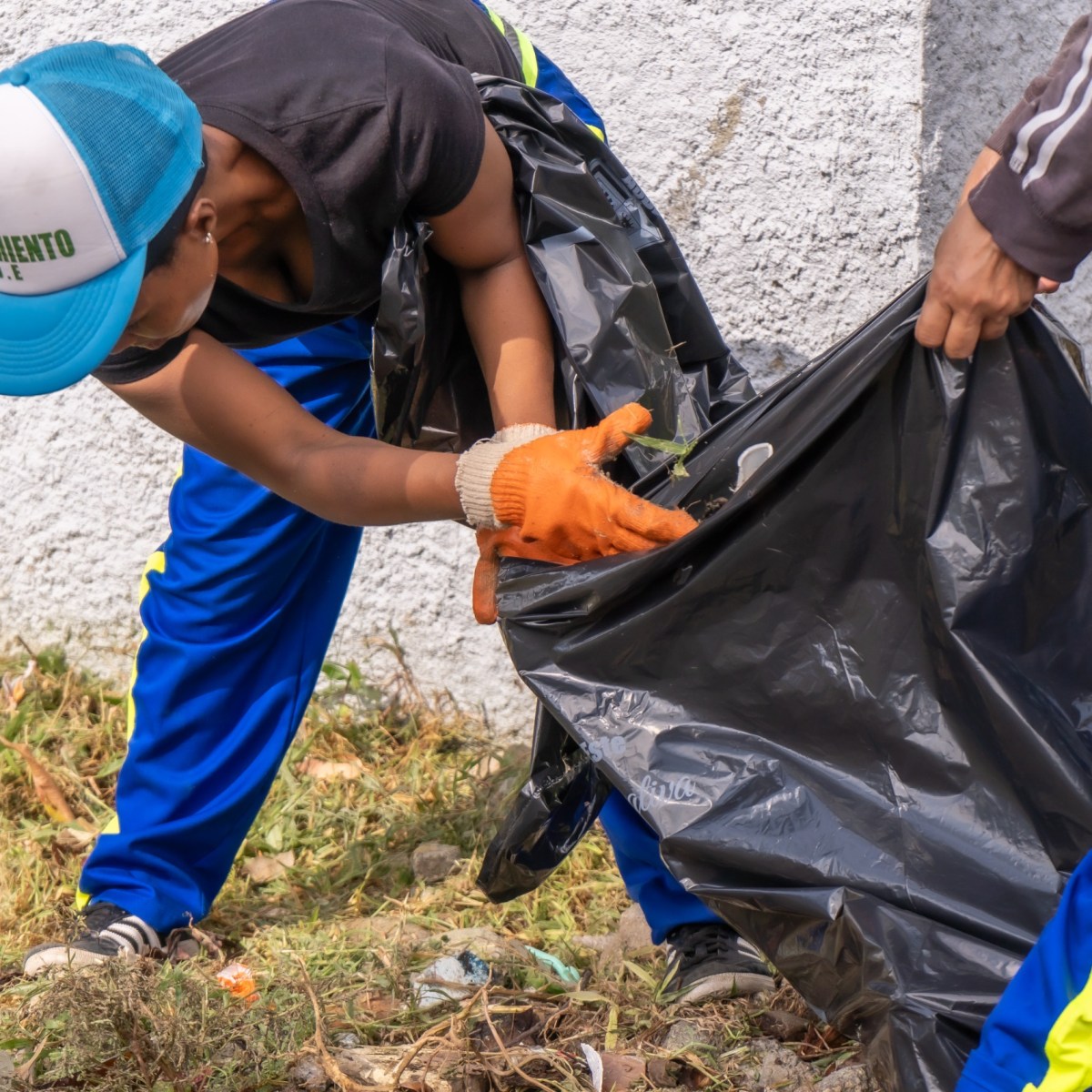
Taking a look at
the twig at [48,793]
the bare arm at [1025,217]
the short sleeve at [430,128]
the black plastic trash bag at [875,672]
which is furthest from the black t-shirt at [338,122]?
the twig at [48,793]

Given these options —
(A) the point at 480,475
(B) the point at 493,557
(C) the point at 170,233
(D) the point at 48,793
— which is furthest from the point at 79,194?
(D) the point at 48,793

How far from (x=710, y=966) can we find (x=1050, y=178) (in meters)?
1.24

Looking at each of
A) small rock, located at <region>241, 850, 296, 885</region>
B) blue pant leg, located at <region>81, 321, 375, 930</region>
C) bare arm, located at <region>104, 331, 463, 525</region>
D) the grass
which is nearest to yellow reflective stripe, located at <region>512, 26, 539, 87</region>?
blue pant leg, located at <region>81, 321, 375, 930</region>

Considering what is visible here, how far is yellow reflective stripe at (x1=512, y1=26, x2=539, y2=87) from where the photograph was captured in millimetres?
2010

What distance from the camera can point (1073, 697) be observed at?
1.48 m

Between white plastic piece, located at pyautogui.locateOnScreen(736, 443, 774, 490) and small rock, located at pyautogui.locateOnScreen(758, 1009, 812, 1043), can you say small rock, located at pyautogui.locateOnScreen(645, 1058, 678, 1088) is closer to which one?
small rock, located at pyautogui.locateOnScreen(758, 1009, 812, 1043)

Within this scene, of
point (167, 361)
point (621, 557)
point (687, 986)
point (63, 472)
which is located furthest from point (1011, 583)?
point (63, 472)

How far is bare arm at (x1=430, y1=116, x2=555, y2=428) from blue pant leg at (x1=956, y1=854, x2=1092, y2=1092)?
91 centimetres

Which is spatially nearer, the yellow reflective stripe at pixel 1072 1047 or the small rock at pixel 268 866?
the yellow reflective stripe at pixel 1072 1047

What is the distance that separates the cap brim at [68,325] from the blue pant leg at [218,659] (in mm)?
620

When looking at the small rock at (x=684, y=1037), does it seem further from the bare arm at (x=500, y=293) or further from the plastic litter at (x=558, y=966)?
the bare arm at (x=500, y=293)

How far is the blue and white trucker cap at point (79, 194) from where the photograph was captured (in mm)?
1380

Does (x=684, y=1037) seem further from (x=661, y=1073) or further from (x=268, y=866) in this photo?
(x=268, y=866)

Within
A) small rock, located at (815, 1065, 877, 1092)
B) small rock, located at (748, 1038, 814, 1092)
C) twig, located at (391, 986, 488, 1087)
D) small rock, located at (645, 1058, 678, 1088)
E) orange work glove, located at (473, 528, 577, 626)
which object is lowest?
twig, located at (391, 986, 488, 1087)
